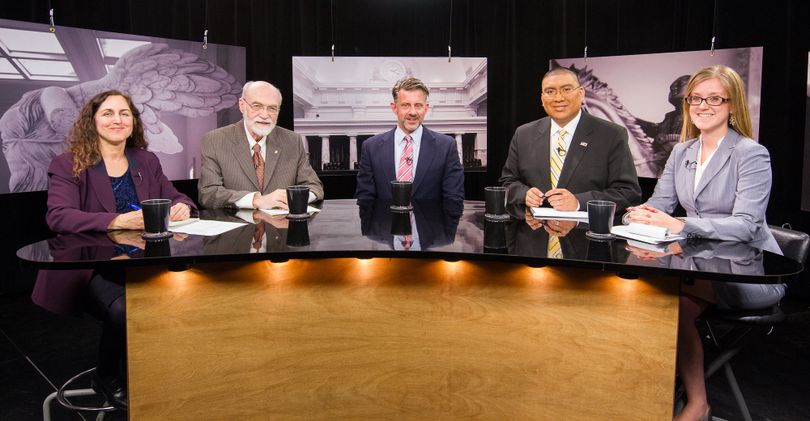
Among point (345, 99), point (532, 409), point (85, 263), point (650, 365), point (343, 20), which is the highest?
point (343, 20)

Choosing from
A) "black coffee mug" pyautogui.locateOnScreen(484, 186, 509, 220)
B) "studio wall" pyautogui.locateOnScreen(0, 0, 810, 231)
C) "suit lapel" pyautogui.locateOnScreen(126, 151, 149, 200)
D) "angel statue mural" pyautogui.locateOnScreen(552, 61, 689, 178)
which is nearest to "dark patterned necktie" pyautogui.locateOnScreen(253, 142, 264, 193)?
"suit lapel" pyautogui.locateOnScreen(126, 151, 149, 200)

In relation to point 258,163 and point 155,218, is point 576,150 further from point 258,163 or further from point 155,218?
point 155,218

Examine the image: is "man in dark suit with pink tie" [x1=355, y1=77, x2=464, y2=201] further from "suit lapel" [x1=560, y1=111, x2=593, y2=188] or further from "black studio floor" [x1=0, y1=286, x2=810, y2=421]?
"black studio floor" [x1=0, y1=286, x2=810, y2=421]

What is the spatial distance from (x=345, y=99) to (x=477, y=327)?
3.80m

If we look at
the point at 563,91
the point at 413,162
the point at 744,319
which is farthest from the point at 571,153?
the point at 744,319

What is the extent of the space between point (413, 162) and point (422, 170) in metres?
0.07

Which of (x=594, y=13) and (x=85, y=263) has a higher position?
(x=594, y=13)

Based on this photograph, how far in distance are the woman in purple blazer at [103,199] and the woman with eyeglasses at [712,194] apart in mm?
1864

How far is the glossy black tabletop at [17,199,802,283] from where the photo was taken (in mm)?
1595

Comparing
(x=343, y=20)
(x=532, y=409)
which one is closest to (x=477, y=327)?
(x=532, y=409)

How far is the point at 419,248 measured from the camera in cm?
175

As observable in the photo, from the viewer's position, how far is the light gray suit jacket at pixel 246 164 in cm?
316

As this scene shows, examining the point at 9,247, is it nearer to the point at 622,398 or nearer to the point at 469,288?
the point at 469,288

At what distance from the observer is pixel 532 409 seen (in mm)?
1831
